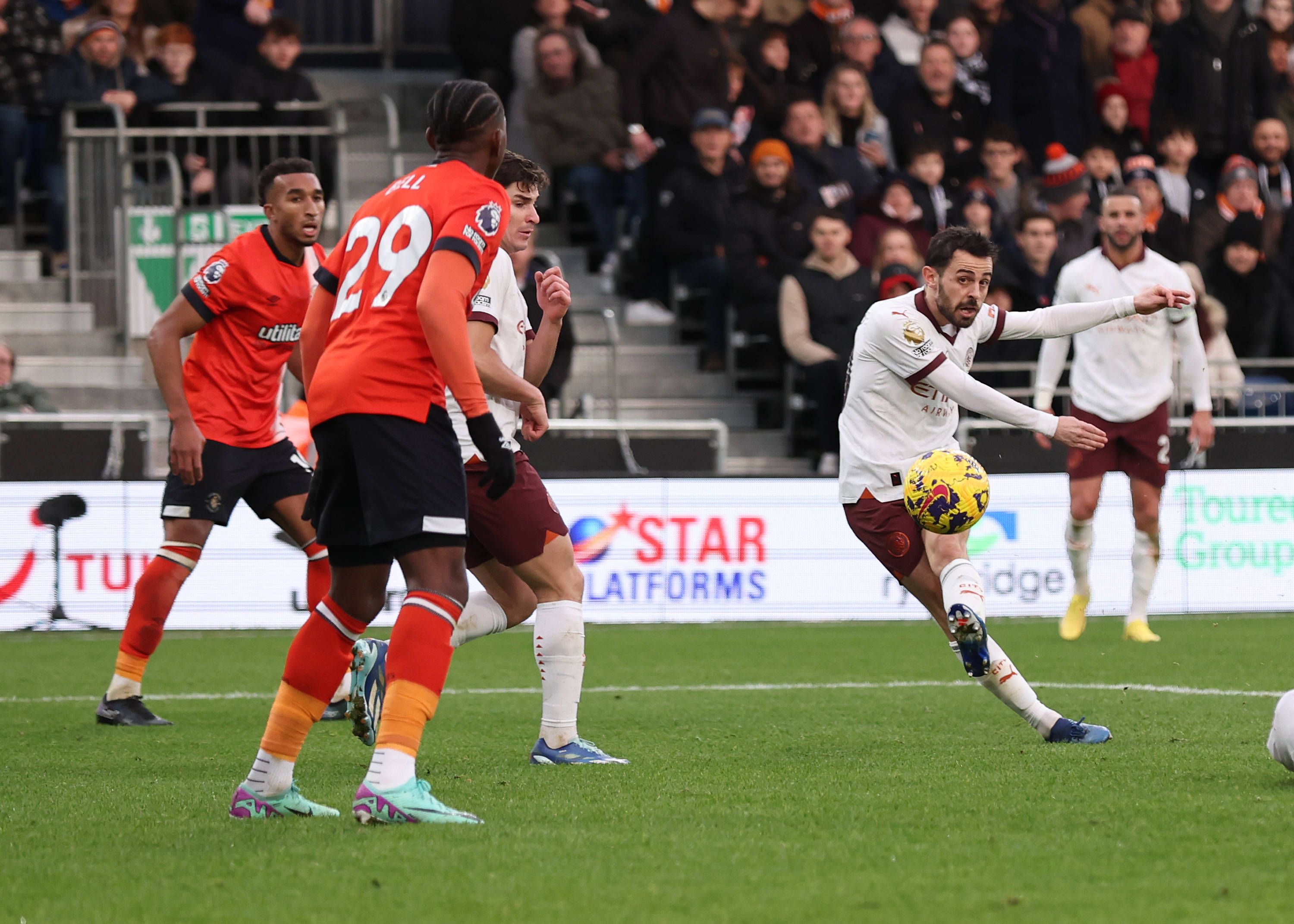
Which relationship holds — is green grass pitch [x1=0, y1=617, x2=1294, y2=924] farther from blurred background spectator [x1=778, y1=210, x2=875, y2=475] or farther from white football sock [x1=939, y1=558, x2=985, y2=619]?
blurred background spectator [x1=778, y1=210, x2=875, y2=475]

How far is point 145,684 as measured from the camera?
9891 mm

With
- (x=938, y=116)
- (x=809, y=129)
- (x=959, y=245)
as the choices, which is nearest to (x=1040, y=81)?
(x=938, y=116)

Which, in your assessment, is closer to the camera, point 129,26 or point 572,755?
point 572,755

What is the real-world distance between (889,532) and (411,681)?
9.32ft

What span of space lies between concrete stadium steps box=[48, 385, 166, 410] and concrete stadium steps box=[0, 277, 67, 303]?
1298 millimetres

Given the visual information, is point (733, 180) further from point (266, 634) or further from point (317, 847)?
point (317, 847)

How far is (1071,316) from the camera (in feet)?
24.0

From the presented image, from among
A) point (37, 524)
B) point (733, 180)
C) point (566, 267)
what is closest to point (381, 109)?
point (566, 267)

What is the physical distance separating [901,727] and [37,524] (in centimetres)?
787

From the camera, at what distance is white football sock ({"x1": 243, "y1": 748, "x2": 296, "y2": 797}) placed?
5172 millimetres

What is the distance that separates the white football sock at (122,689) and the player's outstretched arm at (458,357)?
3.92 meters

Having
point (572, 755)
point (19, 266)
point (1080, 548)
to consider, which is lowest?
point (1080, 548)

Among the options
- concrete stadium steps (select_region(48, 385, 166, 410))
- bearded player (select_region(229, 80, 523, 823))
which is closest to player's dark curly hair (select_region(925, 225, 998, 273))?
bearded player (select_region(229, 80, 523, 823))

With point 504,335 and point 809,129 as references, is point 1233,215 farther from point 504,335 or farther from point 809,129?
point 504,335
